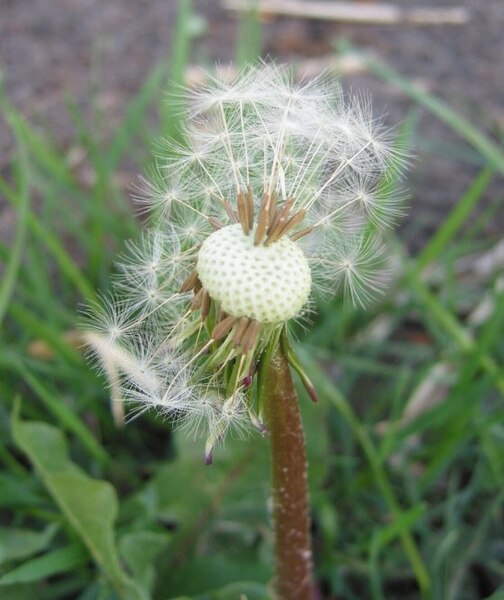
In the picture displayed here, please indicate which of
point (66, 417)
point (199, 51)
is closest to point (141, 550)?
point (66, 417)

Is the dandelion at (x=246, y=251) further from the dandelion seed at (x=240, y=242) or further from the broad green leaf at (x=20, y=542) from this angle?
the broad green leaf at (x=20, y=542)

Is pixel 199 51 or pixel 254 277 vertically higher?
pixel 199 51

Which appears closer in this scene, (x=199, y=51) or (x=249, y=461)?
(x=249, y=461)

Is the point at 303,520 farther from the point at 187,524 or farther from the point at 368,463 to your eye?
the point at 368,463

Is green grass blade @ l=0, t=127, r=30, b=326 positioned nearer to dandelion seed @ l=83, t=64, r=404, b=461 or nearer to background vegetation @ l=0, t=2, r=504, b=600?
background vegetation @ l=0, t=2, r=504, b=600

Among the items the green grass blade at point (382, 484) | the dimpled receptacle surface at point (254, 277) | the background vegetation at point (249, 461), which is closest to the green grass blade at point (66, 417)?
the background vegetation at point (249, 461)

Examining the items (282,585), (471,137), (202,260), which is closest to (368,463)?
(282,585)

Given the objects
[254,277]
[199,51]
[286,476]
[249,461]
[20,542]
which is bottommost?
[20,542]

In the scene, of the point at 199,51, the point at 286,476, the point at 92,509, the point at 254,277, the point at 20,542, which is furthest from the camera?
the point at 199,51

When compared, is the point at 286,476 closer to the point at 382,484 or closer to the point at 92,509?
the point at 92,509
